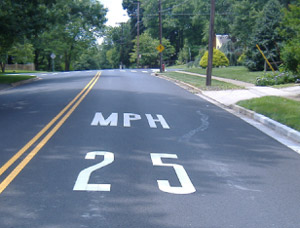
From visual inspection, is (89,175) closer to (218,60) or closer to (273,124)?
A: (273,124)

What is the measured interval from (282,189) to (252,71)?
29640mm

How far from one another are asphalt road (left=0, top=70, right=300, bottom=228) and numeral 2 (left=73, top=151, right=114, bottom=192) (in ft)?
0.05

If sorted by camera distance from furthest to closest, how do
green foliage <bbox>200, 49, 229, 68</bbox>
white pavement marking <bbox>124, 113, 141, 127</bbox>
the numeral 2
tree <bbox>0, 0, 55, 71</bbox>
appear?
green foliage <bbox>200, 49, 229, 68</bbox> < tree <bbox>0, 0, 55, 71</bbox> < white pavement marking <bbox>124, 113, 141, 127</bbox> < the numeral 2

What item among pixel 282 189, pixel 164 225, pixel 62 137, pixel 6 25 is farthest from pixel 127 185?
pixel 6 25

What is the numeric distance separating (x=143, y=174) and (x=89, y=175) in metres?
0.83

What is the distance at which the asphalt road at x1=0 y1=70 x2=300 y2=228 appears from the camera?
16.9 ft

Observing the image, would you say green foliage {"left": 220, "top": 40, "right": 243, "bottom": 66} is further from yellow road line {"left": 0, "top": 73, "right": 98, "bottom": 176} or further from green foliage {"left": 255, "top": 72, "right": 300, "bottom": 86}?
yellow road line {"left": 0, "top": 73, "right": 98, "bottom": 176}

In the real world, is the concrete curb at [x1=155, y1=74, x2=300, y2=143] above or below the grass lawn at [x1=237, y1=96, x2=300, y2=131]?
below

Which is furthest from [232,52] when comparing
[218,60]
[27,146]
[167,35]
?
[27,146]

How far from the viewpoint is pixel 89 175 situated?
21.9 ft

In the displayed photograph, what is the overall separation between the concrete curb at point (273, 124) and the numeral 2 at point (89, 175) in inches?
179

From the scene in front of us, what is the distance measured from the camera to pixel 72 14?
154 feet

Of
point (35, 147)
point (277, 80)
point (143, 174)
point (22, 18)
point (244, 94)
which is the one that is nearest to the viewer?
point (143, 174)

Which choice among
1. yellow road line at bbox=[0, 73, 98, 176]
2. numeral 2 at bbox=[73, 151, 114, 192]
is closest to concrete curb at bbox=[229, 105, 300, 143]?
numeral 2 at bbox=[73, 151, 114, 192]
